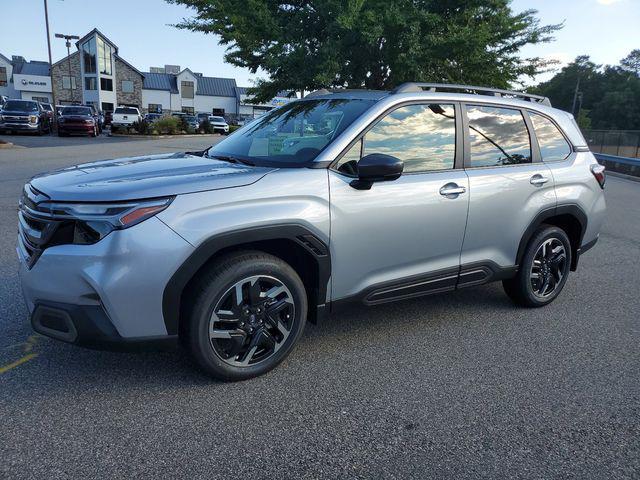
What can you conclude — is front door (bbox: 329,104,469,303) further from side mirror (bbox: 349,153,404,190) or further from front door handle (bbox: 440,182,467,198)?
side mirror (bbox: 349,153,404,190)

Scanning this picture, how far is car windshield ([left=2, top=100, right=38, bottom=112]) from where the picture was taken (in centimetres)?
2608

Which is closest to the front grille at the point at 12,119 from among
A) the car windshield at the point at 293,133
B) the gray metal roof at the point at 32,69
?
the car windshield at the point at 293,133

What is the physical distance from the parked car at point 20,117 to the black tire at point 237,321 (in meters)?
27.3

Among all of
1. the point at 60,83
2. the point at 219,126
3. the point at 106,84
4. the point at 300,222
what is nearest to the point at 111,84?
the point at 106,84

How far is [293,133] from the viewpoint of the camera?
376 cm

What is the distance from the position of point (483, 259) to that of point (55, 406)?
3051 millimetres

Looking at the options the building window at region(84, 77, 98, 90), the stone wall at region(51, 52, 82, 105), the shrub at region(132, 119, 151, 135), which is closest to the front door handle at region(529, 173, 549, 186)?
the shrub at region(132, 119, 151, 135)

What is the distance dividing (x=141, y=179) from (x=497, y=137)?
275 centimetres

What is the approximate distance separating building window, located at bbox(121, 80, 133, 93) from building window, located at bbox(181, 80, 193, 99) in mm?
11137

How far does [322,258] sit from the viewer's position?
3164mm

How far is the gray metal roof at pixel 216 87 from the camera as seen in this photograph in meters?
80.8

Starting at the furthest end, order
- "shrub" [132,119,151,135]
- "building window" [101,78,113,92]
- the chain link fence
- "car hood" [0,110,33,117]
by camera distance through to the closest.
→ "building window" [101,78,113,92] → the chain link fence → "shrub" [132,119,151,135] → "car hood" [0,110,33,117]

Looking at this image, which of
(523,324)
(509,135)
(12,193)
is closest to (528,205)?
(509,135)

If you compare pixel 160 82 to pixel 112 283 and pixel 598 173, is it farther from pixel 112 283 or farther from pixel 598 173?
pixel 112 283
